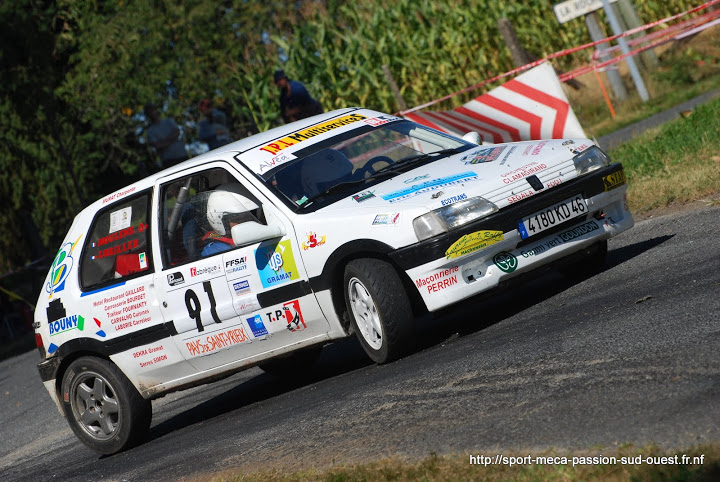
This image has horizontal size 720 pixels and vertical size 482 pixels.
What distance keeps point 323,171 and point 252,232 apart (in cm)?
82

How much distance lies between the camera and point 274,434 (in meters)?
6.58

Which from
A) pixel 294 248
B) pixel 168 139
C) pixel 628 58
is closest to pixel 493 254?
pixel 294 248

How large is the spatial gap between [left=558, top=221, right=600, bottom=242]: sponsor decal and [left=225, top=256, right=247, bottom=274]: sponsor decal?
2106 millimetres

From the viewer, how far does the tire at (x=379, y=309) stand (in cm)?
682

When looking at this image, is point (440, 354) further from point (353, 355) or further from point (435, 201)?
point (353, 355)

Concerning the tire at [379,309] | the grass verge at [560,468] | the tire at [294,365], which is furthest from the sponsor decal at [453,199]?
the tire at [294,365]

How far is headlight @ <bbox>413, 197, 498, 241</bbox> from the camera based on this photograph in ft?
22.2

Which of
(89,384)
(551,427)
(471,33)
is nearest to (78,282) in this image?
(89,384)

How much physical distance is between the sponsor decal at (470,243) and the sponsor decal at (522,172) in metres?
0.42

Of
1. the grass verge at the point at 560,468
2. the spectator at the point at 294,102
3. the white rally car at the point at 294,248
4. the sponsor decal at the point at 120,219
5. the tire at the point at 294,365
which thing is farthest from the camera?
the spectator at the point at 294,102

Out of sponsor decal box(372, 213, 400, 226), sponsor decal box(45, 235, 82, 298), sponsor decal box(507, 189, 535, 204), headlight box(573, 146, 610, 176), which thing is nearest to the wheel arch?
sponsor decal box(372, 213, 400, 226)

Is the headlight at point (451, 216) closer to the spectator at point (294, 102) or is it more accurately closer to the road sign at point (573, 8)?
the spectator at point (294, 102)

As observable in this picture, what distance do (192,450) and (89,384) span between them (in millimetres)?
1526

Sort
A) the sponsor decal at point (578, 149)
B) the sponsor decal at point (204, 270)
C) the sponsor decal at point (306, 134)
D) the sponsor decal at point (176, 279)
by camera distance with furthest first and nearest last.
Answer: the sponsor decal at point (306, 134) < the sponsor decal at point (176, 279) < the sponsor decal at point (204, 270) < the sponsor decal at point (578, 149)
